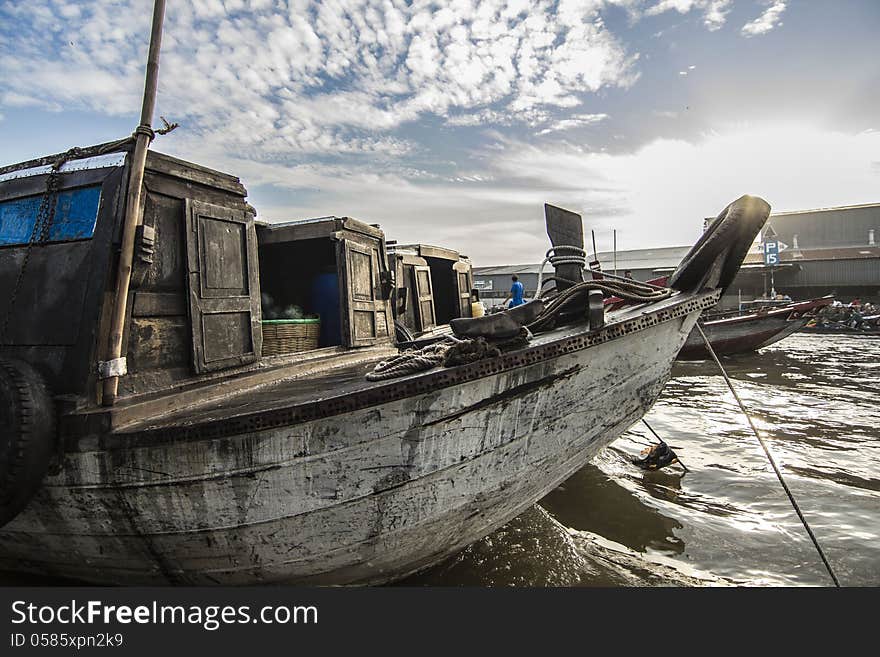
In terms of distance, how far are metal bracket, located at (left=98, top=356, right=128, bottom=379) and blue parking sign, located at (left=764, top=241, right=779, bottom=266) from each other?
32246 mm

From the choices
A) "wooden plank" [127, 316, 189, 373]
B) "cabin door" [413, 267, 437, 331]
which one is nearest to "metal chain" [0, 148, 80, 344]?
"wooden plank" [127, 316, 189, 373]

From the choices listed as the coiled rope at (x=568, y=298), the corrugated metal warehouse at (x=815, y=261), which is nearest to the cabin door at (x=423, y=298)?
the coiled rope at (x=568, y=298)

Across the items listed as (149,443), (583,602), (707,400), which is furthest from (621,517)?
(707,400)

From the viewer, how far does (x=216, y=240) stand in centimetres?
371

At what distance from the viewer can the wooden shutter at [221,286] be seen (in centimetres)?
347

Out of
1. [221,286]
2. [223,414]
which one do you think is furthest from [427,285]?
[223,414]

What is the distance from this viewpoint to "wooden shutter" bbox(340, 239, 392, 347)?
4.95 m

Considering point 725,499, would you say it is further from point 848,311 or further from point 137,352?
point 848,311

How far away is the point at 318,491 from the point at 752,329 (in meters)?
16.9

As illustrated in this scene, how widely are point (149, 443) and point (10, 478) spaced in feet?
2.60

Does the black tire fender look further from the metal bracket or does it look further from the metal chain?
the metal chain

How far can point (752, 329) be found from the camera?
605 inches

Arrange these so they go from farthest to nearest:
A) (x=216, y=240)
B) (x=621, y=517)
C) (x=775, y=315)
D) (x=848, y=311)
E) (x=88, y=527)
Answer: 1. (x=848, y=311)
2. (x=775, y=315)
3. (x=621, y=517)
4. (x=216, y=240)
5. (x=88, y=527)

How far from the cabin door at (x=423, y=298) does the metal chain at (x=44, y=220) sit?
5191mm
